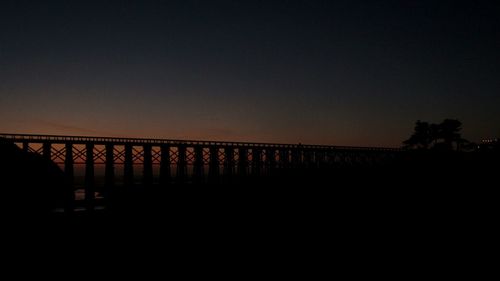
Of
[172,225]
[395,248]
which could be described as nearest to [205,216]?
[172,225]

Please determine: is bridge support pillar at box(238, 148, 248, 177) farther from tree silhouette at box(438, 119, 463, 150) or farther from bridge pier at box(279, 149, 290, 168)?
tree silhouette at box(438, 119, 463, 150)

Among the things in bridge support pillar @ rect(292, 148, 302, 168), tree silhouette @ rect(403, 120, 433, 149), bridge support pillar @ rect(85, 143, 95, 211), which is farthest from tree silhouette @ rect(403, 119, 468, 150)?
bridge support pillar @ rect(85, 143, 95, 211)

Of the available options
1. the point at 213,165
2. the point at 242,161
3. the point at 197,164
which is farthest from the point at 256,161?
the point at 197,164

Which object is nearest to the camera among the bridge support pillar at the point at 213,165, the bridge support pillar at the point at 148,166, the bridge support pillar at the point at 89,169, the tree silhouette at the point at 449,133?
the bridge support pillar at the point at 89,169

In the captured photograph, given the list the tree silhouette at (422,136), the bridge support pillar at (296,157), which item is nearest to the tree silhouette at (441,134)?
the tree silhouette at (422,136)

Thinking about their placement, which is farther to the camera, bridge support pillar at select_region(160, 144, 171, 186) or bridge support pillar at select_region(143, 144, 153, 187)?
bridge support pillar at select_region(160, 144, 171, 186)

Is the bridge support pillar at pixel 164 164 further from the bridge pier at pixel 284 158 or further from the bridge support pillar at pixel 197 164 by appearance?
the bridge pier at pixel 284 158

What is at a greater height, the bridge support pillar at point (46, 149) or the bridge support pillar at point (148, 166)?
the bridge support pillar at point (46, 149)

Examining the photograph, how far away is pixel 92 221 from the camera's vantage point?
720 inches

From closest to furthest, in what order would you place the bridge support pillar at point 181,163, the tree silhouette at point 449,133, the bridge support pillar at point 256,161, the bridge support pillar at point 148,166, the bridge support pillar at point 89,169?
the bridge support pillar at point 89,169
the bridge support pillar at point 148,166
the bridge support pillar at point 181,163
the bridge support pillar at point 256,161
the tree silhouette at point 449,133

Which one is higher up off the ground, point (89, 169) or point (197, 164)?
point (197, 164)

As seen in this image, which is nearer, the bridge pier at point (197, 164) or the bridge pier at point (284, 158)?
the bridge pier at point (197, 164)

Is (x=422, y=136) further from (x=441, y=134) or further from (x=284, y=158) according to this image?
(x=284, y=158)

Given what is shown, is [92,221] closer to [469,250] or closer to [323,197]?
[323,197]
